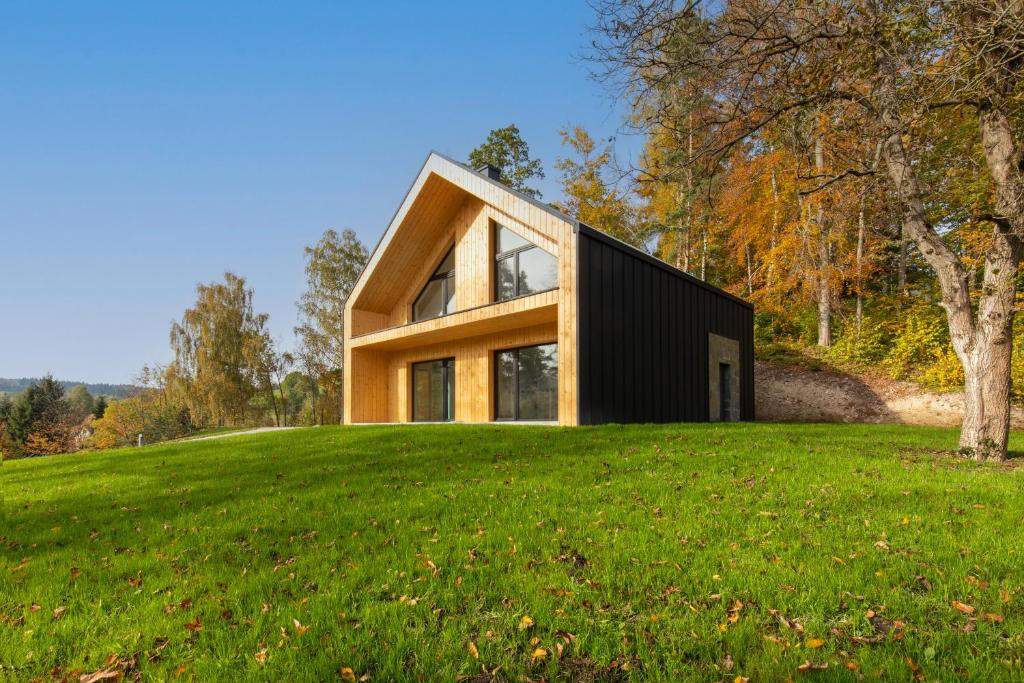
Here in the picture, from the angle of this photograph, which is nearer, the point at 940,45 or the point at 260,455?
the point at 940,45

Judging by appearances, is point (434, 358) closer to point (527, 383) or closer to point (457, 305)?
point (457, 305)

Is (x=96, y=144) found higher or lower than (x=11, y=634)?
higher

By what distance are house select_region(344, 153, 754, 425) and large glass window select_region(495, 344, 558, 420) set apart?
40mm

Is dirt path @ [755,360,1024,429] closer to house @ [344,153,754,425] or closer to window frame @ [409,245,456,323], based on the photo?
house @ [344,153,754,425]

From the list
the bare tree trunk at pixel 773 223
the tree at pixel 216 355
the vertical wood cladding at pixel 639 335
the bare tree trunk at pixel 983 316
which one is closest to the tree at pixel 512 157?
the bare tree trunk at pixel 773 223

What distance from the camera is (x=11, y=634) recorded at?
271 cm

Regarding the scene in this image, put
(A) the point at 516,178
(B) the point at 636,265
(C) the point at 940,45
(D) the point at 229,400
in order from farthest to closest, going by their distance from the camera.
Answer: (D) the point at 229,400 → (A) the point at 516,178 → (B) the point at 636,265 → (C) the point at 940,45

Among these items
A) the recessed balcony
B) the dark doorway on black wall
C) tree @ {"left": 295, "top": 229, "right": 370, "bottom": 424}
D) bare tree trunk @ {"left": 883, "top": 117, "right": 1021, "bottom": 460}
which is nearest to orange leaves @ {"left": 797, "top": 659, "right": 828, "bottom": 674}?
bare tree trunk @ {"left": 883, "top": 117, "right": 1021, "bottom": 460}

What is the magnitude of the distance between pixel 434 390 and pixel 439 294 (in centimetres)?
327

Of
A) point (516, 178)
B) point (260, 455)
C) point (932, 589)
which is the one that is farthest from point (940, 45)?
point (516, 178)

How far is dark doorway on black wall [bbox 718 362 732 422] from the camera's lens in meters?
15.7

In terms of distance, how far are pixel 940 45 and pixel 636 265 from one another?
6.94m

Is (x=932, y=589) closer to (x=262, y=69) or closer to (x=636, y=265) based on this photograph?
(x=636, y=265)

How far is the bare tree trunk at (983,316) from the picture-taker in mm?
6930
